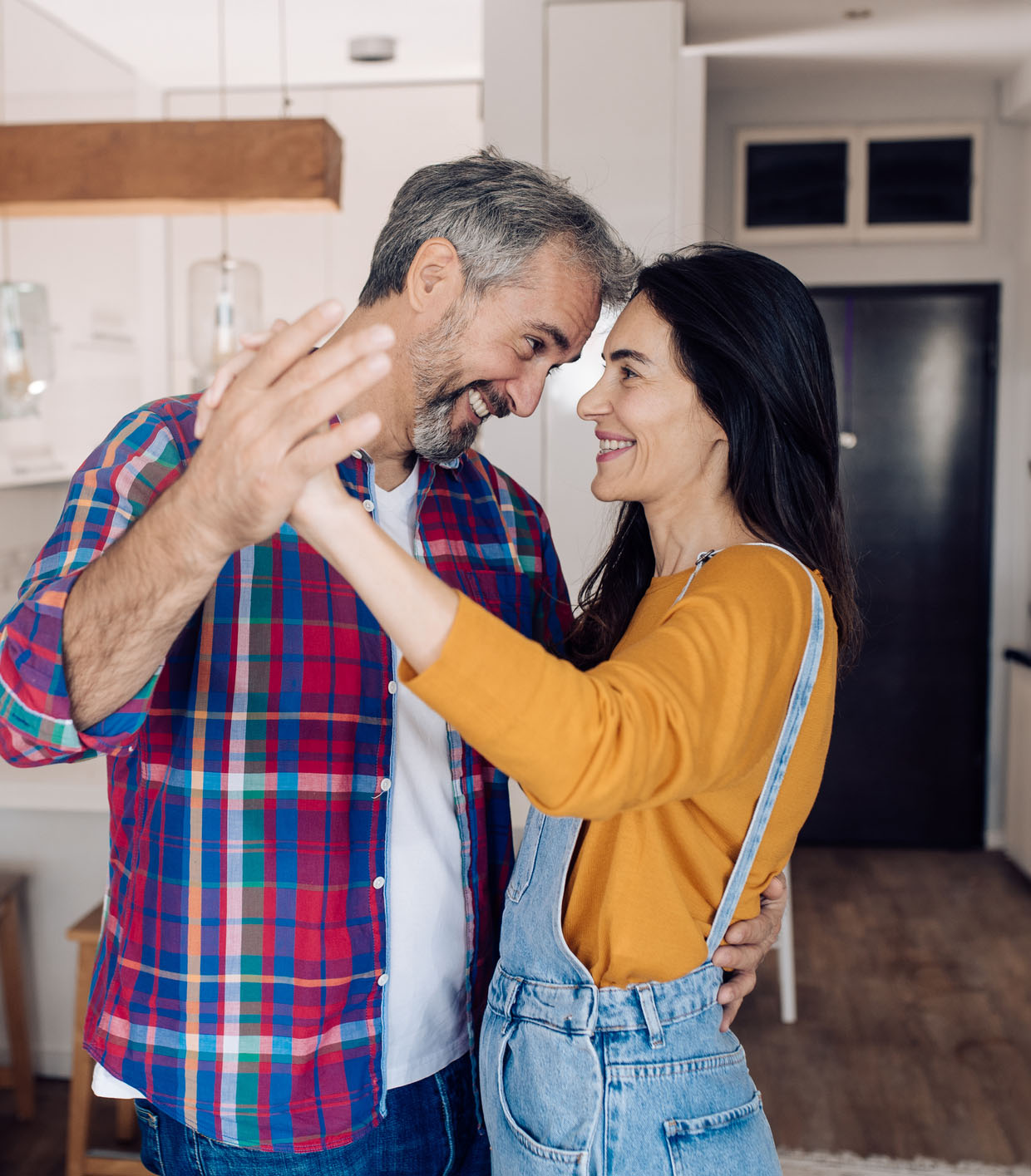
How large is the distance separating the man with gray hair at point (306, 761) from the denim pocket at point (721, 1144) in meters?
0.14

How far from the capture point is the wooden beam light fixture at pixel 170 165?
2.43 metres

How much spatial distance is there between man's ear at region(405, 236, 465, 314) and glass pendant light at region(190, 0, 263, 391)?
6.78 ft

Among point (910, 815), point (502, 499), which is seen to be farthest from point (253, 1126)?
point (910, 815)

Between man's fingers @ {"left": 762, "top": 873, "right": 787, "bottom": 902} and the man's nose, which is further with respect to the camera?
the man's nose

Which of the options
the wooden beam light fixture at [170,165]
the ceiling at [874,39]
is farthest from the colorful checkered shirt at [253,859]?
the ceiling at [874,39]

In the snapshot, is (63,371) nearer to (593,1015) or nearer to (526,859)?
(526,859)

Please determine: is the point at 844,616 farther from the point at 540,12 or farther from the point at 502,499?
the point at 540,12

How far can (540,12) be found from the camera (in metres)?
3.14

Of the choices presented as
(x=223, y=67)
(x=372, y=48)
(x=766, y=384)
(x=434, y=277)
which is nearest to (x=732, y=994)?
(x=766, y=384)

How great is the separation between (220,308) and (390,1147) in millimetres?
Result: 2636

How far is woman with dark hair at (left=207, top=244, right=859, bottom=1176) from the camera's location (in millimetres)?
719

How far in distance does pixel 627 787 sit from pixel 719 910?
0.29 metres

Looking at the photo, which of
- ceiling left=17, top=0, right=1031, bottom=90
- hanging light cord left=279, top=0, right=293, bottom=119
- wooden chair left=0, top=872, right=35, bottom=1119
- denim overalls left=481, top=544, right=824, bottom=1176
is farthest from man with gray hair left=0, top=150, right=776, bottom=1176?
hanging light cord left=279, top=0, right=293, bottom=119

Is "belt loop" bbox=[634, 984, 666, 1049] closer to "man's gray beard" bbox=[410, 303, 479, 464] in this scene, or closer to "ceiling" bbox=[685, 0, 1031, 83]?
"man's gray beard" bbox=[410, 303, 479, 464]
